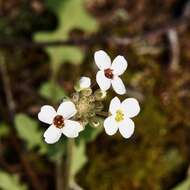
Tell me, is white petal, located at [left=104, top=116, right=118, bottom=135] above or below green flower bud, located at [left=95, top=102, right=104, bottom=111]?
below

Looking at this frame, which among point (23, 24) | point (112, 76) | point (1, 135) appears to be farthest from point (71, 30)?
point (112, 76)

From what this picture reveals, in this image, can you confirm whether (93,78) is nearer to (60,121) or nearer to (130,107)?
(130,107)

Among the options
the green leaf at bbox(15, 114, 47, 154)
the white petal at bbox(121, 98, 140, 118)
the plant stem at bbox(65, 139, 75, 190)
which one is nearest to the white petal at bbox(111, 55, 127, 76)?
the white petal at bbox(121, 98, 140, 118)

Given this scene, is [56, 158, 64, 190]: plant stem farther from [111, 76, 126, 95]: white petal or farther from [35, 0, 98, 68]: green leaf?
[111, 76, 126, 95]: white petal

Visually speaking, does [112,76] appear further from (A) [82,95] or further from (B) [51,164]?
(B) [51,164]

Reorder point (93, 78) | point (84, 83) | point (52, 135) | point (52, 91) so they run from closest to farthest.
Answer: point (52, 135) < point (84, 83) < point (52, 91) < point (93, 78)

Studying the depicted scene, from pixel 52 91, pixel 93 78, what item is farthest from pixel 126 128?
pixel 93 78
